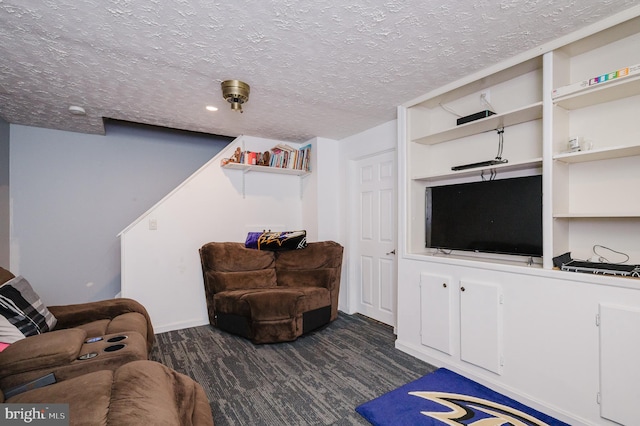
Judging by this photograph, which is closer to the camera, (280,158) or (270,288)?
(270,288)

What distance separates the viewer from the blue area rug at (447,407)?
1762 millimetres

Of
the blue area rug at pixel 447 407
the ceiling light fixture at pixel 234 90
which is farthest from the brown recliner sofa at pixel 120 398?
the ceiling light fixture at pixel 234 90

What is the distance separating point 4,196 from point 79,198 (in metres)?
0.62

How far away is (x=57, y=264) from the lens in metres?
3.44

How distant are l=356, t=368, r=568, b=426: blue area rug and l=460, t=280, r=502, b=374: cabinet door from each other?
0.66ft

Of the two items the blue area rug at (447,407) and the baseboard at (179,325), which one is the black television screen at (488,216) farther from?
the baseboard at (179,325)

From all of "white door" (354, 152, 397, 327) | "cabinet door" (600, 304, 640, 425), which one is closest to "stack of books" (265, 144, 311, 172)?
"white door" (354, 152, 397, 327)

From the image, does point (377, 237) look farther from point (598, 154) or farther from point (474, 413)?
point (598, 154)

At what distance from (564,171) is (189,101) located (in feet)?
9.84

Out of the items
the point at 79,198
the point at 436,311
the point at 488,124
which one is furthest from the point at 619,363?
the point at 79,198

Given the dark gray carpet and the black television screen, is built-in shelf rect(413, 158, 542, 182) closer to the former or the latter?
the black television screen

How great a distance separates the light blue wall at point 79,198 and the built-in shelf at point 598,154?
4.24m

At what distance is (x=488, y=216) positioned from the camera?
90.4 inches

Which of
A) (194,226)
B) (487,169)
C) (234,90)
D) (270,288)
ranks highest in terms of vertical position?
(234,90)
